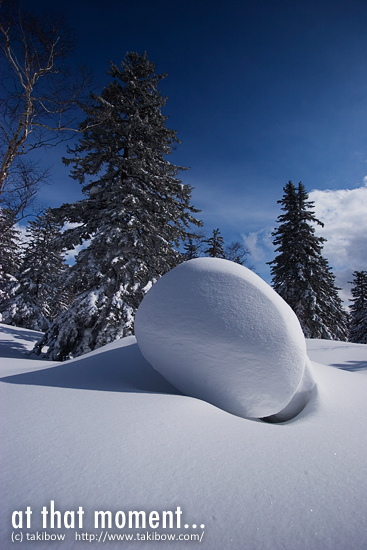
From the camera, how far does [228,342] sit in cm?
262

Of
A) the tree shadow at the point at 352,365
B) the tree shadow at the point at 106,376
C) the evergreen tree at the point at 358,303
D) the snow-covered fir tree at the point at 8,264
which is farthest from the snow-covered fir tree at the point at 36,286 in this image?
the evergreen tree at the point at 358,303

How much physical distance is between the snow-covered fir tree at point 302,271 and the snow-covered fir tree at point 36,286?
14.6m

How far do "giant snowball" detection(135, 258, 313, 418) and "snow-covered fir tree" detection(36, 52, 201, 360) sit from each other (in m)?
4.67

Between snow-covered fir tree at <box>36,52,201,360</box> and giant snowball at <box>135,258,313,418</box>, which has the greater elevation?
snow-covered fir tree at <box>36,52,201,360</box>

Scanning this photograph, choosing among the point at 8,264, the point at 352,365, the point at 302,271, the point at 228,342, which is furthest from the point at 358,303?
the point at 8,264

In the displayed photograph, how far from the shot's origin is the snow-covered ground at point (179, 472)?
114 centimetres

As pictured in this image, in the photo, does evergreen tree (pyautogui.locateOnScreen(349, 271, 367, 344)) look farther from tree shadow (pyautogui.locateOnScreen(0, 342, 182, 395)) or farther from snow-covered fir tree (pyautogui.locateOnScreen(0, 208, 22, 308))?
snow-covered fir tree (pyautogui.locateOnScreen(0, 208, 22, 308))

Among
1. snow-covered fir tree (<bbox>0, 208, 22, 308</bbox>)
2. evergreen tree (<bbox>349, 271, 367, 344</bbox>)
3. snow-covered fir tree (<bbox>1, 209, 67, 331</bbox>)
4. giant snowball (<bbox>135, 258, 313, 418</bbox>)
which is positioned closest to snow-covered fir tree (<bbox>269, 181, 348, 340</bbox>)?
evergreen tree (<bbox>349, 271, 367, 344</bbox>)

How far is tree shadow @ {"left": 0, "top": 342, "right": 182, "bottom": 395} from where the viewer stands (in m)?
3.00

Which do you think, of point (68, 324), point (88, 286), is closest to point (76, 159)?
point (88, 286)

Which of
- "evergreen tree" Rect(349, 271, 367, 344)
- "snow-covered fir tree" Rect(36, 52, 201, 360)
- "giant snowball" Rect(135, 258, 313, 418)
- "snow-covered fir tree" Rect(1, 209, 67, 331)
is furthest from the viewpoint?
"evergreen tree" Rect(349, 271, 367, 344)

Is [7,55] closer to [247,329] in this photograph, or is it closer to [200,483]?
[247,329]

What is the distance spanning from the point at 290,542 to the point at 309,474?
0.50 m

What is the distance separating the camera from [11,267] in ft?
73.3
